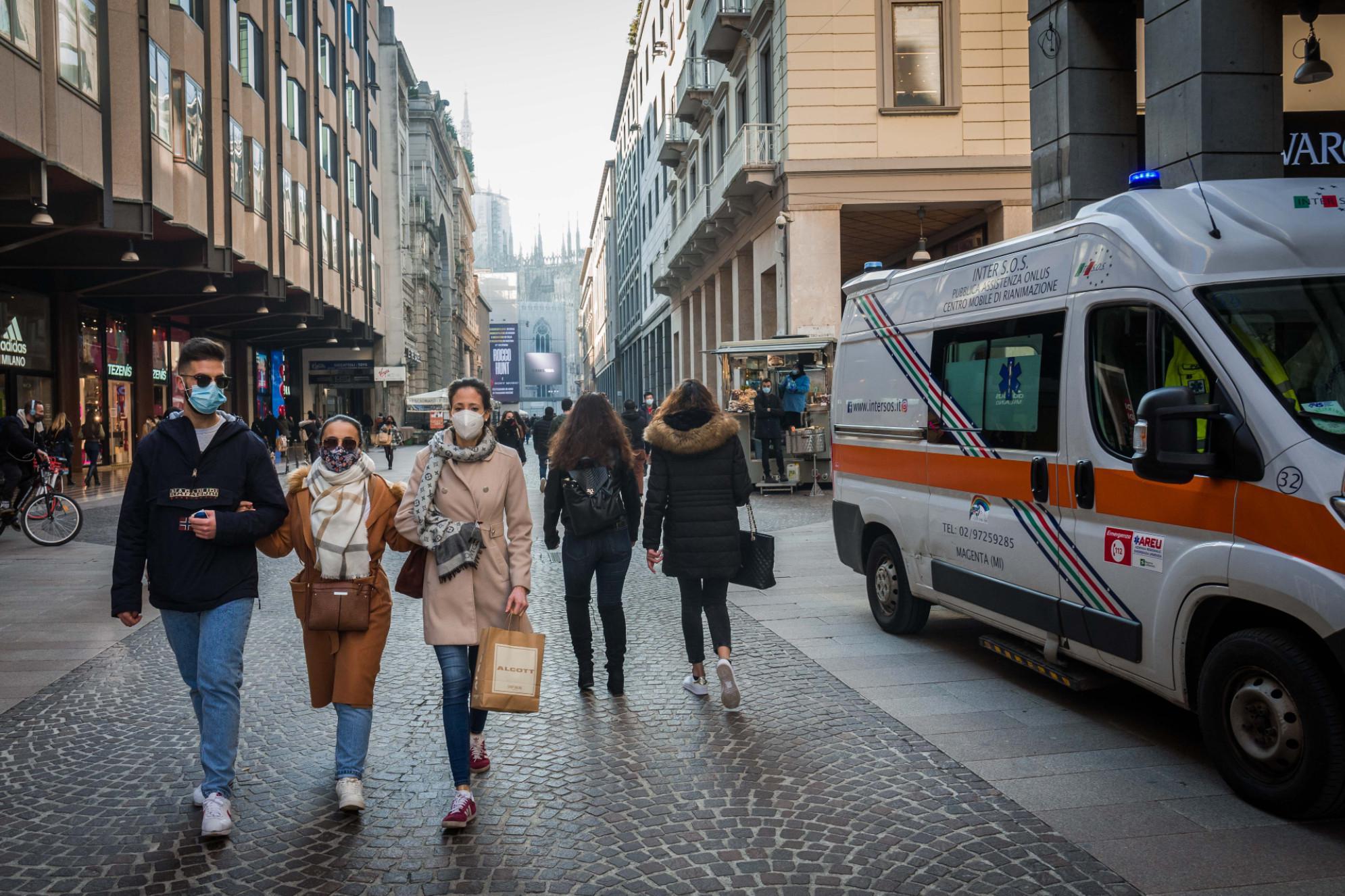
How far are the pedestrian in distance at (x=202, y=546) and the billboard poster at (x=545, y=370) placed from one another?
3526 inches

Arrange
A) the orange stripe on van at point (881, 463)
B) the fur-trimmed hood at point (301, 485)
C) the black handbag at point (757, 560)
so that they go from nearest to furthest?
the fur-trimmed hood at point (301, 485) < the black handbag at point (757, 560) < the orange stripe on van at point (881, 463)

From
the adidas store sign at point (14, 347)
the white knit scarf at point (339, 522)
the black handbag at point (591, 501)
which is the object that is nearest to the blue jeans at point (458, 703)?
the white knit scarf at point (339, 522)

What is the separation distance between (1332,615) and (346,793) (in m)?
3.72

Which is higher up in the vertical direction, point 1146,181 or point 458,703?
point 1146,181

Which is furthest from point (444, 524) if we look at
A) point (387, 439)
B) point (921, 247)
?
point (387, 439)

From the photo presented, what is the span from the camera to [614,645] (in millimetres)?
6535

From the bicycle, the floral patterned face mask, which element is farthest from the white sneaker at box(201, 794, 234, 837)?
the bicycle

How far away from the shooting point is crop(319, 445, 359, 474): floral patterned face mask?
461 centimetres

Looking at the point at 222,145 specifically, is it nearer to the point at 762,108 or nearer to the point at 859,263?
the point at 762,108

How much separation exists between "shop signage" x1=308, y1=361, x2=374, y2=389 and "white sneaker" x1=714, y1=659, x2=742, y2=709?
4447cm

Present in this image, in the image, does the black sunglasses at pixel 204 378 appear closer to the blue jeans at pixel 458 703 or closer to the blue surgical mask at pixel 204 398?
the blue surgical mask at pixel 204 398

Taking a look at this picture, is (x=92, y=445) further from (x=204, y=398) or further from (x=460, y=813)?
(x=460, y=813)

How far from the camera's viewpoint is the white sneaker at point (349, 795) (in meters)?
4.53

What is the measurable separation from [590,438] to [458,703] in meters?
2.09
